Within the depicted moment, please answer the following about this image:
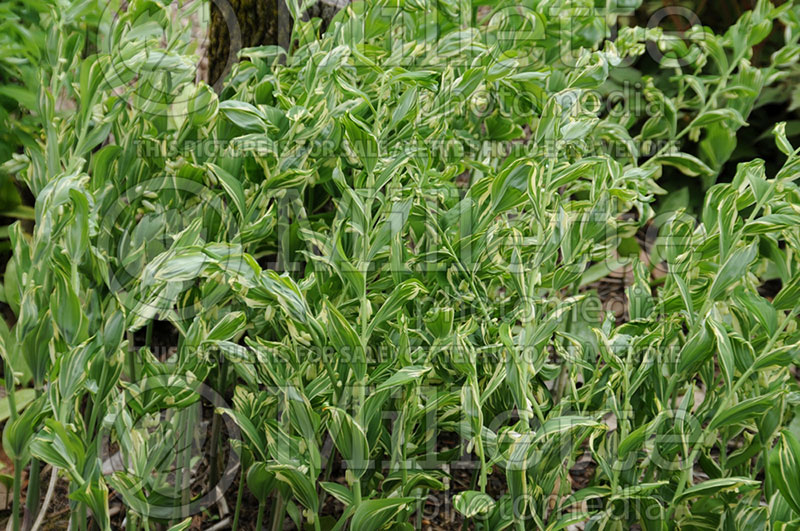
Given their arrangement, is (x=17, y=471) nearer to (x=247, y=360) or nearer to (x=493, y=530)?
(x=247, y=360)

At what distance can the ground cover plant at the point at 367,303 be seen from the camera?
0.84m

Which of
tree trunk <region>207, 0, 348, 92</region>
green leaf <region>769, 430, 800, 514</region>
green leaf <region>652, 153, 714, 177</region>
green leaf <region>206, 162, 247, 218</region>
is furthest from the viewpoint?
tree trunk <region>207, 0, 348, 92</region>

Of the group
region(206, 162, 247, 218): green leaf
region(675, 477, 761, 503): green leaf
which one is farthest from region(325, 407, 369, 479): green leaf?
region(675, 477, 761, 503): green leaf

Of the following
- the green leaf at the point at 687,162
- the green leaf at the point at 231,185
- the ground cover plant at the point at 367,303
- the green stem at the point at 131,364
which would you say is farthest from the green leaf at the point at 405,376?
the green leaf at the point at 687,162

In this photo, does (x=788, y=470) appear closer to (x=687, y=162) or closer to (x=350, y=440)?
(x=350, y=440)

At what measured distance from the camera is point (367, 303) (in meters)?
0.88

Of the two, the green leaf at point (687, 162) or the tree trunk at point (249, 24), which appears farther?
the tree trunk at point (249, 24)

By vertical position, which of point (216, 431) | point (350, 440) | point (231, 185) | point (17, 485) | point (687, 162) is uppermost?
point (231, 185)

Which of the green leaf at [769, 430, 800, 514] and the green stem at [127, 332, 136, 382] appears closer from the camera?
the green leaf at [769, 430, 800, 514]

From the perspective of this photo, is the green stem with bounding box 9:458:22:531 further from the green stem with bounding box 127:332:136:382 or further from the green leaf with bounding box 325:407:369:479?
the green leaf with bounding box 325:407:369:479

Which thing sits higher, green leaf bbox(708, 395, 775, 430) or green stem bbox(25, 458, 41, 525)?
green leaf bbox(708, 395, 775, 430)

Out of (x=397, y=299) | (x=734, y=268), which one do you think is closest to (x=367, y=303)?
(x=397, y=299)

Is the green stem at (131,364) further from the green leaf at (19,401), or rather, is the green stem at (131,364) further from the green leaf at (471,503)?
the green leaf at (471,503)

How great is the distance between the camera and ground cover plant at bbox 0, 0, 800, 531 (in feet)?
2.74
